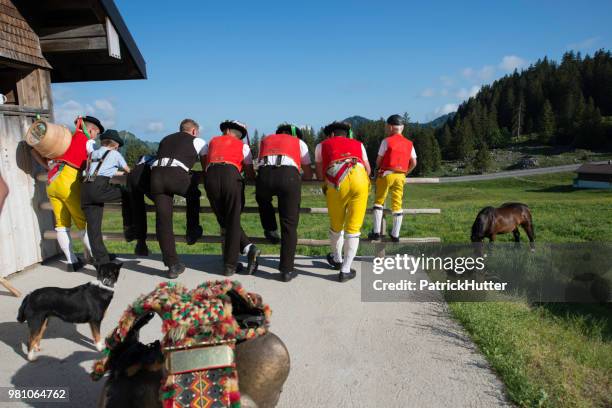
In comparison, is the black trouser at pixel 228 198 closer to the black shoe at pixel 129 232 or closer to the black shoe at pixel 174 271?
the black shoe at pixel 174 271

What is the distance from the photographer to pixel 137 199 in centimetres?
582

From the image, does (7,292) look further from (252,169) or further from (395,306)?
(395,306)

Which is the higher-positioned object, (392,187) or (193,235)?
(392,187)

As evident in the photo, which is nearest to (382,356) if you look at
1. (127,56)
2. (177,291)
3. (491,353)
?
(491,353)

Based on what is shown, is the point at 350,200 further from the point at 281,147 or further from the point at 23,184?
the point at 23,184

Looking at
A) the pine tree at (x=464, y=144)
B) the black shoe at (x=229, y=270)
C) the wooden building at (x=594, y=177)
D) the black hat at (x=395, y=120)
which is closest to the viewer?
the black shoe at (x=229, y=270)

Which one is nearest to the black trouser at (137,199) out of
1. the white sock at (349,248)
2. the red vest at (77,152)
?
the red vest at (77,152)

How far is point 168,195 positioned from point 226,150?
3.32 feet

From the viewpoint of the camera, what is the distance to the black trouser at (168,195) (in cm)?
525

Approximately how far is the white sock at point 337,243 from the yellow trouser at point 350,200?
0.27 m

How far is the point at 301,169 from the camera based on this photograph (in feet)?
19.2

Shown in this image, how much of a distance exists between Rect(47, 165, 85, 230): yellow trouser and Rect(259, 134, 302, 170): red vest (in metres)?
2.72

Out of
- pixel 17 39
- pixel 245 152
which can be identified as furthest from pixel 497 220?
pixel 17 39

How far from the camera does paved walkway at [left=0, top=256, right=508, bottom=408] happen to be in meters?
3.17
